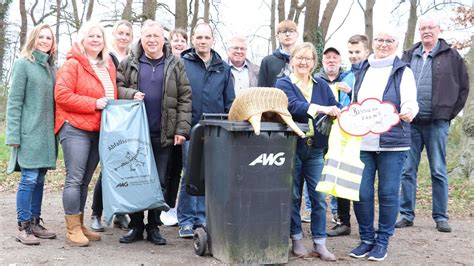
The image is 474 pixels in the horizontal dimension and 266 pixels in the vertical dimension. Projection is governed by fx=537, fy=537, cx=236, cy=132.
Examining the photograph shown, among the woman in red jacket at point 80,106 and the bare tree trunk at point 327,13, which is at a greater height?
the bare tree trunk at point 327,13

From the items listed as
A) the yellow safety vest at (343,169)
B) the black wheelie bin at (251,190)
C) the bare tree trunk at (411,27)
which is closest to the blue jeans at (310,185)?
the yellow safety vest at (343,169)

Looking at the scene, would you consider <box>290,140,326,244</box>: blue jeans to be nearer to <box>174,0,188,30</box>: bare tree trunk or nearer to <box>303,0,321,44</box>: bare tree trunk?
<box>303,0,321,44</box>: bare tree trunk

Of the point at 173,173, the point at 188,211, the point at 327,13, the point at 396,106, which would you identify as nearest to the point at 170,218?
the point at 188,211

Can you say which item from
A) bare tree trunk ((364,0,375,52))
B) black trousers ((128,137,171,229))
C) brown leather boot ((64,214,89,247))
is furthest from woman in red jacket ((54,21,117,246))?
bare tree trunk ((364,0,375,52))

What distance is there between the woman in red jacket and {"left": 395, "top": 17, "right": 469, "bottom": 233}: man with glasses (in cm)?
338

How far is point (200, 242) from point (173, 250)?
43 centimetres

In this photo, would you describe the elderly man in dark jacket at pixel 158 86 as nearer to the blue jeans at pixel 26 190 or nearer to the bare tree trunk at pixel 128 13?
the blue jeans at pixel 26 190

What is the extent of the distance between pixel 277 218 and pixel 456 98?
9.48 feet

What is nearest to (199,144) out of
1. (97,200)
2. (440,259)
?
(97,200)

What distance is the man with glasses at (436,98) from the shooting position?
5.91 metres

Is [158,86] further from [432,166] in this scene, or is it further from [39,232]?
[432,166]

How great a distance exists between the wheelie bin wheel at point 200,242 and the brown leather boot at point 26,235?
1.50m

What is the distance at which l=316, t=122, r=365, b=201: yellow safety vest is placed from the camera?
4.44 meters

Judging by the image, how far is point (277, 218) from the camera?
14.0ft
